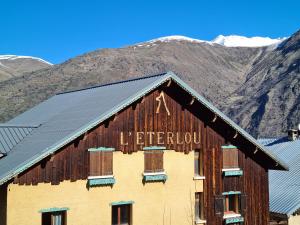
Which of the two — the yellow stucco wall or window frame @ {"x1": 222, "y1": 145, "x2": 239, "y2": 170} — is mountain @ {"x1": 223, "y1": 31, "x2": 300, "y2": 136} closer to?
Answer: window frame @ {"x1": 222, "y1": 145, "x2": 239, "y2": 170}

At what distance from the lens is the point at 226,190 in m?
23.9

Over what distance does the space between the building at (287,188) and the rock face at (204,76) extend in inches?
2336

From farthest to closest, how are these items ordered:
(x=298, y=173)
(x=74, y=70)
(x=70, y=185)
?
(x=74, y=70)
(x=298, y=173)
(x=70, y=185)

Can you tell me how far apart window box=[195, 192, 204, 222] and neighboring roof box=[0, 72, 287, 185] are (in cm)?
422

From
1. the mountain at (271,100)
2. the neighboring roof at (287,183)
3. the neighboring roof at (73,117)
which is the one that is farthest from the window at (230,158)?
the mountain at (271,100)

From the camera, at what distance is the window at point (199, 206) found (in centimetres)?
2294

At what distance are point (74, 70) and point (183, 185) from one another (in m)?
101

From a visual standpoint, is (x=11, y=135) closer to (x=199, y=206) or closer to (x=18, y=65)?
(x=199, y=206)

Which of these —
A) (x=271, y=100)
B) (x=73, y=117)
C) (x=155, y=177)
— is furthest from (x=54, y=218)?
(x=271, y=100)

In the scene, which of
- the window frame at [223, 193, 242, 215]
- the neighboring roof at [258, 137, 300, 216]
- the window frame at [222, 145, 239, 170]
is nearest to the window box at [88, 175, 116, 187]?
the window frame at [222, 145, 239, 170]

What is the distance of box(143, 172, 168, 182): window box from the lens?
68.9 ft

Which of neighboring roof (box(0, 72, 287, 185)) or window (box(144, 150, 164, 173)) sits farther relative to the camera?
window (box(144, 150, 164, 173))

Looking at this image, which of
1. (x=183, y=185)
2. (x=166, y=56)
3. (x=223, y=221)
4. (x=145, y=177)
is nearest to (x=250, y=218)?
(x=223, y=221)

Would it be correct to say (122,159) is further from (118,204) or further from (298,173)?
(298,173)
